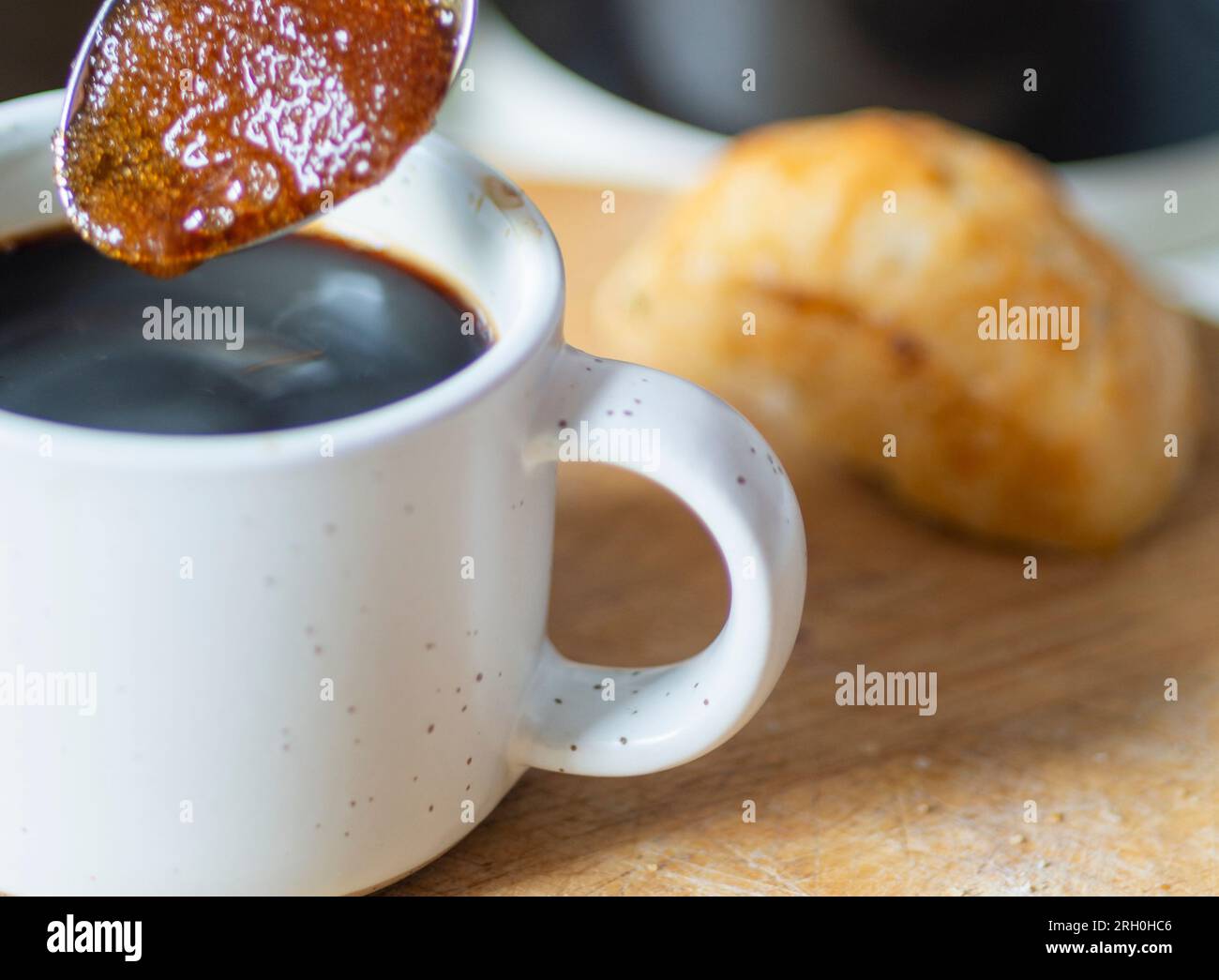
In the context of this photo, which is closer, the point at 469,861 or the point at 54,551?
the point at 54,551

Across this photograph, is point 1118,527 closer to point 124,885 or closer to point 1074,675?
point 1074,675

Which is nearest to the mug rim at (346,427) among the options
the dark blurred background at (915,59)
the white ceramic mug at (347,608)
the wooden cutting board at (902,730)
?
the white ceramic mug at (347,608)

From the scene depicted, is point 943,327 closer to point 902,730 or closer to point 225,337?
point 902,730

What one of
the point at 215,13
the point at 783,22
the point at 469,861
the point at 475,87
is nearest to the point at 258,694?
the point at 469,861

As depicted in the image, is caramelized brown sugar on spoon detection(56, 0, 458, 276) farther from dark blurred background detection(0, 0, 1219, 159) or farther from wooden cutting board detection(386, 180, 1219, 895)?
dark blurred background detection(0, 0, 1219, 159)

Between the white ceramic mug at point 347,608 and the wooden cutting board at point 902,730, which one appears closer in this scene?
the white ceramic mug at point 347,608

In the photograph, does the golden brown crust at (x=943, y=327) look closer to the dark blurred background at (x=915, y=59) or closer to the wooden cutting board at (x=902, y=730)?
the wooden cutting board at (x=902, y=730)
